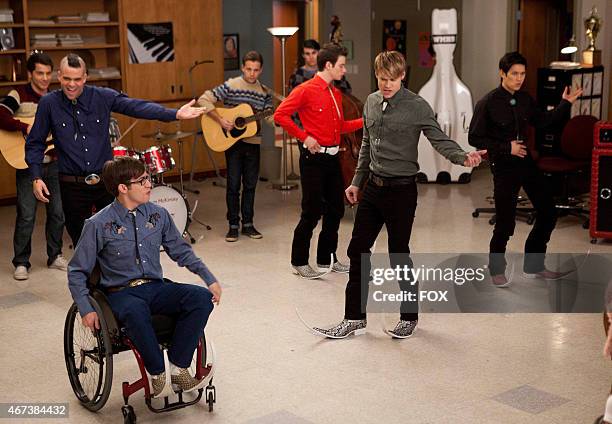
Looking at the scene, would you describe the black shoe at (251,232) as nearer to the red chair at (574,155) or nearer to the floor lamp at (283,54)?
the floor lamp at (283,54)

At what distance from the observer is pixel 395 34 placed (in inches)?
435

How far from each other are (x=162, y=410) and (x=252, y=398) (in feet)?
1.67

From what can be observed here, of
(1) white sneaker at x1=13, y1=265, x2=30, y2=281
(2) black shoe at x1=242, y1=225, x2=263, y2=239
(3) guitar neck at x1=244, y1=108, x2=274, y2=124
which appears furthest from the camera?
(2) black shoe at x1=242, y1=225, x2=263, y2=239

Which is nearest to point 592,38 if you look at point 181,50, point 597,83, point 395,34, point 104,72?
point 597,83

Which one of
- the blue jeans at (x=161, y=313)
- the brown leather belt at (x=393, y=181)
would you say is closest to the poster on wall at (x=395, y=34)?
the brown leather belt at (x=393, y=181)

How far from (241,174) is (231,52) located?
3.56 m

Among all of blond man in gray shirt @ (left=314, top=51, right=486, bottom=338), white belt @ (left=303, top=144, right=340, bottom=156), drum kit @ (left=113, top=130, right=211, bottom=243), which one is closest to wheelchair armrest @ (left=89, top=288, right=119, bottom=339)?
blond man in gray shirt @ (left=314, top=51, right=486, bottom=338)

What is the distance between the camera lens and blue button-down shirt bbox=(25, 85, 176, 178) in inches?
215

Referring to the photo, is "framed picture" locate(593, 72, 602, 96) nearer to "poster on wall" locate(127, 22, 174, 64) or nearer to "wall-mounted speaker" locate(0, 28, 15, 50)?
"poster on wall" locate(127, 22, 174, 64)

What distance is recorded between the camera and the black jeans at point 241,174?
7.56 m

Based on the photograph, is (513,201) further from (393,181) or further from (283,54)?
(283,54)

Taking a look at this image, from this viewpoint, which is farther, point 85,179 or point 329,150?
point 329,150

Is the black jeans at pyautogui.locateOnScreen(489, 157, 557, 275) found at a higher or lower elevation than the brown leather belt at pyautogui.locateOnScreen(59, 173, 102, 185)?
lower

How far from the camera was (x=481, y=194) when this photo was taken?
9312 millimetres
